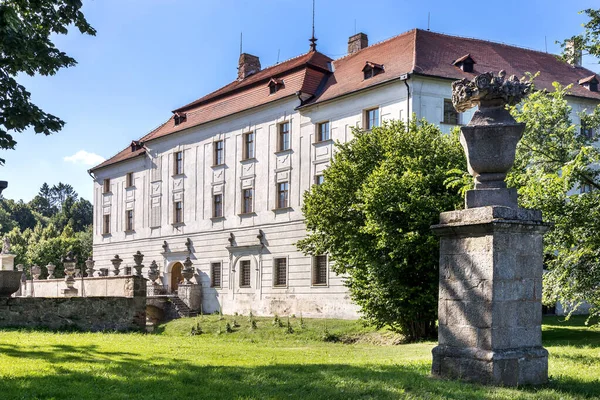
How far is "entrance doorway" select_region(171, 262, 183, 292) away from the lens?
42934 millimetres

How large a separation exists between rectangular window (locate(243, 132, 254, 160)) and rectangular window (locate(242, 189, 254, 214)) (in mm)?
1828

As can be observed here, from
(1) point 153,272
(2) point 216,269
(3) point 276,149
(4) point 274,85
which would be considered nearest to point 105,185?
(1) point 153,272

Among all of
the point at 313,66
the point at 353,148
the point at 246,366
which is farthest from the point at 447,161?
the point at 313,66

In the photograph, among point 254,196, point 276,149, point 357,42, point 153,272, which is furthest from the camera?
point 153,272

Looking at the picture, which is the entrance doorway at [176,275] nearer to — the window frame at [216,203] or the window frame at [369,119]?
the window frame at [216,203]

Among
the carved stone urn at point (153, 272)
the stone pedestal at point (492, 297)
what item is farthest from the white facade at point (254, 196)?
the stone pedestal at point (492, 297)

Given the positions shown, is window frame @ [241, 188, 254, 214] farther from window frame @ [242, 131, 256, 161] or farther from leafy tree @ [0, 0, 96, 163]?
leafy tree @ [0, 0, 96, 163]

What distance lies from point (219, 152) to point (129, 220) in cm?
1082

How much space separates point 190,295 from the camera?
38844 millimetres

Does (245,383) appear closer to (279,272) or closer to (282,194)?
(279,272)

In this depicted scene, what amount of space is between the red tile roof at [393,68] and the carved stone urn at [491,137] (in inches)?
824

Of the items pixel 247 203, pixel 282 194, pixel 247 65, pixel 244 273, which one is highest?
pixel 247 65

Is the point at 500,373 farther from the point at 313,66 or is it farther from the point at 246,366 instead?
the point at 313,66

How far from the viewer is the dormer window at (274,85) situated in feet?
121
